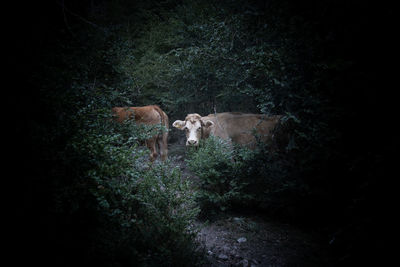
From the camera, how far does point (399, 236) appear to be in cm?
150

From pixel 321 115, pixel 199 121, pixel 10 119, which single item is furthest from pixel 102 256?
pixel 199 121

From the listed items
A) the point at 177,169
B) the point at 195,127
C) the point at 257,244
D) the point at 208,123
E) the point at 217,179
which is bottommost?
the point at 257,244

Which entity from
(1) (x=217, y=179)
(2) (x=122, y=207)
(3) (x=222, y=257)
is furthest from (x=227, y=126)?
(2) (x=122, y=207)

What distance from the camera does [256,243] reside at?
3.42 metres

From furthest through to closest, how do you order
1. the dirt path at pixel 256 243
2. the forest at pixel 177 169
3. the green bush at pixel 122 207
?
1. the dirt path at pixel 256 243
2. the green bush at pixel 122 207
3. the forest at pixel 177 169

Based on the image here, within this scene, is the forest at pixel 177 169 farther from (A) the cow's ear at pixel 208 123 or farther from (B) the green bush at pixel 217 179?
(A) the cow's ear at pixel 208 123

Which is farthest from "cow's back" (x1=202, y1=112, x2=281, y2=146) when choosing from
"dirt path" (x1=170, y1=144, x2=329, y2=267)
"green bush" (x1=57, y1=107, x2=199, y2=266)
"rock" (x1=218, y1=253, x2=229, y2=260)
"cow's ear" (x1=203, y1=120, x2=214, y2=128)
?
"green bush" (x1=57, y1=107, x2=199, y2=266)

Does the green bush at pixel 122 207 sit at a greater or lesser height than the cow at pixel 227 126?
lesser

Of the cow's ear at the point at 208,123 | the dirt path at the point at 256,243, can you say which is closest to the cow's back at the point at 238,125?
the cow's ear at the point at 208,123

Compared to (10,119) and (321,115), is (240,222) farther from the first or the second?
(10,119)

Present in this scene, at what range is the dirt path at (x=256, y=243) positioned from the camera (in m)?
2.93

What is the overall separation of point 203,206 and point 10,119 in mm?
3511

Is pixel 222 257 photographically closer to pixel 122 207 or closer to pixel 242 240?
pixel 242 240

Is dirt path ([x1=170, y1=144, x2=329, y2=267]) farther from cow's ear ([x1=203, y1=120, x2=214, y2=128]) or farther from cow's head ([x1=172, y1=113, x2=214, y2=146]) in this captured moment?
cow's ear ([x1=203, y1=120, x2=214, y2=128])
